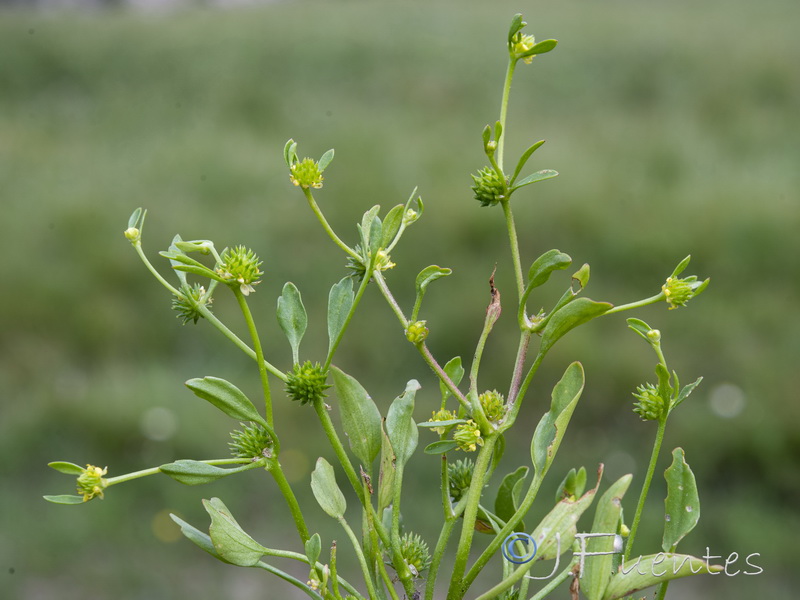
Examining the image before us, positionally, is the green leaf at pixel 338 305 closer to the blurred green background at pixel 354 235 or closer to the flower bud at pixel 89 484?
the flower bud at pixel 89 484

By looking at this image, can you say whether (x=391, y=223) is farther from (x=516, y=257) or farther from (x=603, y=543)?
(x=603, y=543)

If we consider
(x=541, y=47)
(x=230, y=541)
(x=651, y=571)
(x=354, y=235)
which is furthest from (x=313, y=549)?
(x=354, y=235)

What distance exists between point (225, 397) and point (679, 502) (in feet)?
0.73

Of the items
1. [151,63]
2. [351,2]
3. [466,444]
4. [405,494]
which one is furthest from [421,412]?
[351,2]

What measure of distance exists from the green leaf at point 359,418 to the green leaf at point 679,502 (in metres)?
0.14

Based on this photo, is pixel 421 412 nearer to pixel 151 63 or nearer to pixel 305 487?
pixel 305 487

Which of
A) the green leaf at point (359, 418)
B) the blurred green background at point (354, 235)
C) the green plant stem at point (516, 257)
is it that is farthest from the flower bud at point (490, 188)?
the blurred green background at point (354, 235)

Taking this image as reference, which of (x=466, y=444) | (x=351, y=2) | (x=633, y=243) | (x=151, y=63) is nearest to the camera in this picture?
(x=466, y=444)

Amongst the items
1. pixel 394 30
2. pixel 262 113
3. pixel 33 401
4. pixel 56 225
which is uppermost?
pixel 394 30

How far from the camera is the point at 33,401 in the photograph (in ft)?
8.15

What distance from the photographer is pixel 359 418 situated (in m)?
0.45

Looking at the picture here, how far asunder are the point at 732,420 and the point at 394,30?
10.2ft

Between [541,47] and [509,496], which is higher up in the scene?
[541,47]

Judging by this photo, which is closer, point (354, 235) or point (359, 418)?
point (359, 418)
